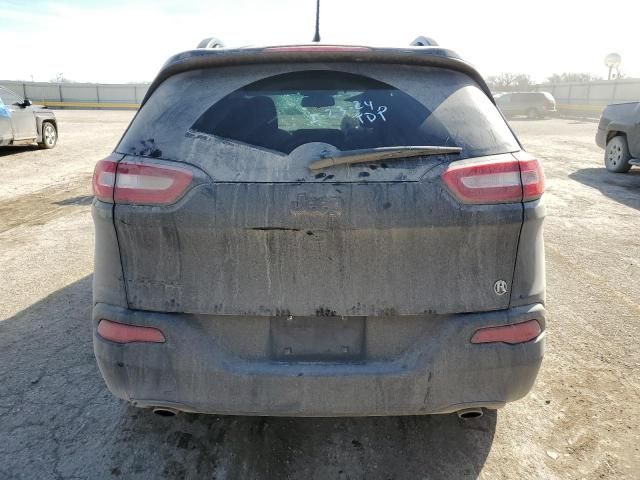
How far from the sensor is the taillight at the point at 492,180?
189 centimetres

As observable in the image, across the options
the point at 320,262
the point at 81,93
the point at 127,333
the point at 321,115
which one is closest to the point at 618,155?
the point at 321,115

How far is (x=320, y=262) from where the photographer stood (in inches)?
74.1

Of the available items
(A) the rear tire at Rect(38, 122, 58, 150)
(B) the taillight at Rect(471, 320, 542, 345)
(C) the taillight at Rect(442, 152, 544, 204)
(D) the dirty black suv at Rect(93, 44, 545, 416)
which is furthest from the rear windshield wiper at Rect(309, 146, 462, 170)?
(A) the rear tire at Rect(38, 122, 58, 150)

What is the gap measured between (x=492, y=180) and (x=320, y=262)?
75cm

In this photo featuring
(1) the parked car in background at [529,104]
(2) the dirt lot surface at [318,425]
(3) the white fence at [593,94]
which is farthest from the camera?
(3) the white fence at [593,94]

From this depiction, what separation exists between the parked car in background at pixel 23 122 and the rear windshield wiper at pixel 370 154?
13114 millimetres

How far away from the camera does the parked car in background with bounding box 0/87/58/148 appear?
12234mm

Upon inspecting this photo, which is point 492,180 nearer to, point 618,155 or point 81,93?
point 618,155

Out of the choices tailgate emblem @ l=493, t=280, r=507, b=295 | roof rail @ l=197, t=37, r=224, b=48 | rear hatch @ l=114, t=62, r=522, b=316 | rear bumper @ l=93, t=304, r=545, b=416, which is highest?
roof rail @ l=197, t=37, r=224, b=48

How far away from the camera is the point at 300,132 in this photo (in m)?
1.99

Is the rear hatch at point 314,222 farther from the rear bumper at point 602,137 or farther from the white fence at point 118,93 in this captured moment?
the white fence at point 118,93

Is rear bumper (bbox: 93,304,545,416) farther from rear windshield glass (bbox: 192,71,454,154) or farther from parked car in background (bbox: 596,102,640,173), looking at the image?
parked car in background (bbox: 596,102,640,173)

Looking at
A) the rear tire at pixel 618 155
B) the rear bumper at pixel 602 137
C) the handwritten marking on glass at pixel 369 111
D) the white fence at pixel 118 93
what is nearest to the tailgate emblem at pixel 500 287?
the handwritten marking on glass at pixel 369 111

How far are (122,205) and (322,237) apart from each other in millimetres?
819
